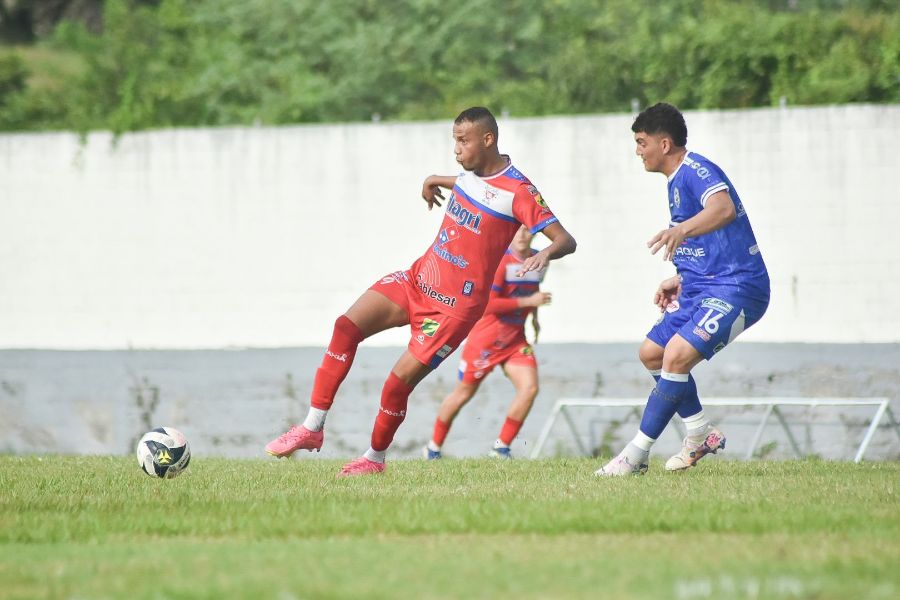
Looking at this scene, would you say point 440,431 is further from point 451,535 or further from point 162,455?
point 451,535

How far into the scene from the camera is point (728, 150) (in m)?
16.5

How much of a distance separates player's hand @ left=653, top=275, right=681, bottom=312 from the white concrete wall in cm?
714

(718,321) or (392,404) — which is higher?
(718,321)

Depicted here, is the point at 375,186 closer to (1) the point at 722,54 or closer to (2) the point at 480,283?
(1) the point at 722,54

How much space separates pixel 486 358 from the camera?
42.5 feet

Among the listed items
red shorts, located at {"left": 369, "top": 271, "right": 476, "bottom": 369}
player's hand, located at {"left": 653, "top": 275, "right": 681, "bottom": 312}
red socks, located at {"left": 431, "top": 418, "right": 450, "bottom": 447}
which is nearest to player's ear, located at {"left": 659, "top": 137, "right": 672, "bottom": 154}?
player's hand, located at {"left": 653, "top": 275, "right": 681, "bottom": 312}

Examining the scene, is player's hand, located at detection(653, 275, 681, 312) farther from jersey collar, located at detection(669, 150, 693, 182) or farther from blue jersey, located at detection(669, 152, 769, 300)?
jersey collar, located at detection(669, 150, 693, 182)

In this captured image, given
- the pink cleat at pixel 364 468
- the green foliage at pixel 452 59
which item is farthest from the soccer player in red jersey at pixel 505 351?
the green foliage at pixel 452 59

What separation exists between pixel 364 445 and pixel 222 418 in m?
1.75

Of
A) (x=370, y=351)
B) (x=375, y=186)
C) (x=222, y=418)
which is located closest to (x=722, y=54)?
(x=375, y=186)

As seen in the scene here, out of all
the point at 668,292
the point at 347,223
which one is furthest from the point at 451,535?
the point at 347,223

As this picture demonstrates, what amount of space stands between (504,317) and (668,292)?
3.91 metres

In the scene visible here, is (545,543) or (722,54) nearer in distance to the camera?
(545,543)

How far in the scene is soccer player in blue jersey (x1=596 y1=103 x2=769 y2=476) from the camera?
341 inches
